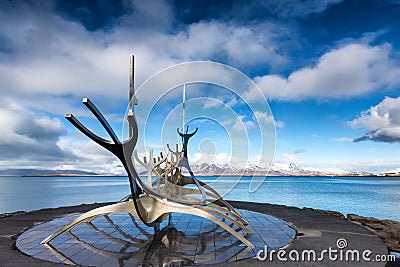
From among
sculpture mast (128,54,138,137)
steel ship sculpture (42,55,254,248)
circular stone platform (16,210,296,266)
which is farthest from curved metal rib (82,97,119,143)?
circular stone platform (16,210,296,266)

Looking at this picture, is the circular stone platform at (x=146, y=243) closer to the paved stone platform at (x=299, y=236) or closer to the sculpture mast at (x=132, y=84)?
the paved stone platform at (x=299, y=236)

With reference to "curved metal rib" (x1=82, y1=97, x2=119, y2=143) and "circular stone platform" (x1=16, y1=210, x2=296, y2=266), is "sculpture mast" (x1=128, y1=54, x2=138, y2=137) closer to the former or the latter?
"curved metal rib" (x1=82, y1=97, x2=119, y2=143)

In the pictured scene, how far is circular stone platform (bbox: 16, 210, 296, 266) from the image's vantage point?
7.55 meters

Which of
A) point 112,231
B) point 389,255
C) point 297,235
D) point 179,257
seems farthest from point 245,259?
point 112,231

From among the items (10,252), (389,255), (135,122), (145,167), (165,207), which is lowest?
(10,252)

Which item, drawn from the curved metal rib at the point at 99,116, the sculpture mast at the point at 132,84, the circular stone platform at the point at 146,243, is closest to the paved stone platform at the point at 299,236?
the circular stone platform at the point at 146,243

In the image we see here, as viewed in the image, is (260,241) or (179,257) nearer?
(179,257)

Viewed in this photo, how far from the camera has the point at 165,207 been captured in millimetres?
9336

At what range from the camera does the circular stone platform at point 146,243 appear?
24.8 feet

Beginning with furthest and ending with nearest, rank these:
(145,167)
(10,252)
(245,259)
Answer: (145,167)
(10,252)
(245,259)

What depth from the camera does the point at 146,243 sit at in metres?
8.84

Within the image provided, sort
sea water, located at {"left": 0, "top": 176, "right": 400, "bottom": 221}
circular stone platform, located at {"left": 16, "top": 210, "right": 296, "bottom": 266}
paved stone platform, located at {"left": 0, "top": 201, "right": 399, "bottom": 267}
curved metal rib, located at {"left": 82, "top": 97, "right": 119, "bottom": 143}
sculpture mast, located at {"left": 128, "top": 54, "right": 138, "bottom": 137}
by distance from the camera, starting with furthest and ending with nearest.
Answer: sea water, located at {"left": 0, "top": 176, "right": 400, "bottom": 221} → sculpture mast, located at {"left": 128, "top": 54, "right": 138, "bottom": 137} → circular stone platform, located at {"left": 16, "top": 210, "right": 296, "bottom": 266} → paved stone platform, located at {"left": 0, "top": 201, "right": 399, "bottom": 267} → curved metal rib, located at {"left": 82, "top": 97, "right": 119, "bottom": 143}

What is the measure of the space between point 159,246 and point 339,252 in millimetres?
4655

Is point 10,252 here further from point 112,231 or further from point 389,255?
point 389,255
